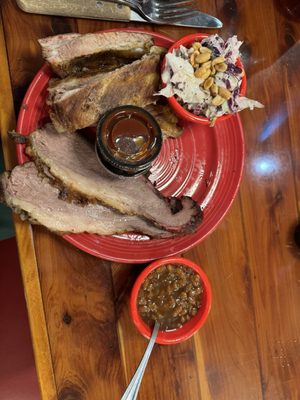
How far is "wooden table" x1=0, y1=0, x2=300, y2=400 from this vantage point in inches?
57.4

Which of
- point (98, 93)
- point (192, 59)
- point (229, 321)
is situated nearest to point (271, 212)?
point (229, 321)

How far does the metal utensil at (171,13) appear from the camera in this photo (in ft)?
4.83

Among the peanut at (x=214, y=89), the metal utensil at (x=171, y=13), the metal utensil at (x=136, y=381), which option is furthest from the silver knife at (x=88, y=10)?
the metal utensil at (x=136, y=381)

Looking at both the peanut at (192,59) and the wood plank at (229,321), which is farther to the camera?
the wood plank at (229,321)

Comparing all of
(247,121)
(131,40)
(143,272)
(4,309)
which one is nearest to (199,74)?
(131,40)

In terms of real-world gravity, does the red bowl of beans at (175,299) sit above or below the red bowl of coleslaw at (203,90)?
below

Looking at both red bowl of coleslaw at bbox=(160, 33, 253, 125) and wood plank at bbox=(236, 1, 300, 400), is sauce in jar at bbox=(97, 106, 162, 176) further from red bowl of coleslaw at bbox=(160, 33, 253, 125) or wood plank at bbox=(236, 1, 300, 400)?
wood plank at bbox=(236, 1, 300, 400)

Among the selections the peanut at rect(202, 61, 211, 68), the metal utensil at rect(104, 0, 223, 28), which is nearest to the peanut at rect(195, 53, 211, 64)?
the peanut at rect(202, 61, 211, 68)

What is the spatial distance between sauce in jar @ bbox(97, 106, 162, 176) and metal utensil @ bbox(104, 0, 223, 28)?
1.25 ft

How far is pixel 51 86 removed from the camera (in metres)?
1.36

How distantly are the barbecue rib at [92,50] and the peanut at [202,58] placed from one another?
0.55 ft

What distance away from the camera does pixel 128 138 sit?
1305 millimetres

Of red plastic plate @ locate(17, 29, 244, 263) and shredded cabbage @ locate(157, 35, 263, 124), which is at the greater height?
shredded cabbage @ locate(157, 35, 263, 124)

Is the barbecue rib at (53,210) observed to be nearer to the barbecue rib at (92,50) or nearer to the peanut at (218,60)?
the barbecue rib at (92,50)
